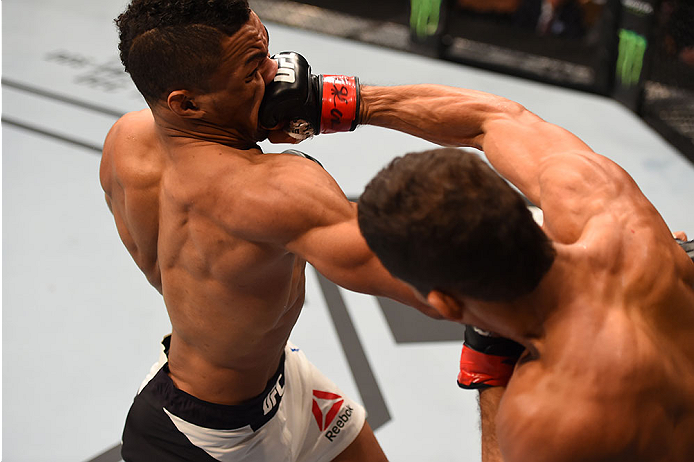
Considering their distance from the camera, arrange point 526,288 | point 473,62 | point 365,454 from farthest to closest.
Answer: point 473,62, point 365,454, point 526,288

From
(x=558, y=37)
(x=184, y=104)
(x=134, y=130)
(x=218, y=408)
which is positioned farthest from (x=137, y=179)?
(x=558, y=37)

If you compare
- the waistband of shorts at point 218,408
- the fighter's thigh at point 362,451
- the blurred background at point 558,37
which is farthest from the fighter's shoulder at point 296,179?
the blurred background at point 558,37

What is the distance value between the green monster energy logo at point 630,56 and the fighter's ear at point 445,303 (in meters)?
4.45

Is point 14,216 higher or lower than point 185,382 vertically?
lower

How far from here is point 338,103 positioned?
1794 mm

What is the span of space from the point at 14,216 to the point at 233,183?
2741 millimetres

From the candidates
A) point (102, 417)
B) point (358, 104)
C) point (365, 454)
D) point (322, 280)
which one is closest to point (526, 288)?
point (358, 104)

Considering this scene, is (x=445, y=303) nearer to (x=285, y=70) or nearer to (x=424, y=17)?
(x=285, y=70)

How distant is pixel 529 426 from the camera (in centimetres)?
120

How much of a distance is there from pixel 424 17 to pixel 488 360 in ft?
16.7

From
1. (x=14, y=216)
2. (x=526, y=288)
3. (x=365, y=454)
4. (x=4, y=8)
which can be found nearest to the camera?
(x=526, y=288)

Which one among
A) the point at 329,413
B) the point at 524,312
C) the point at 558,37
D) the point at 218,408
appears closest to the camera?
the point at 524,312

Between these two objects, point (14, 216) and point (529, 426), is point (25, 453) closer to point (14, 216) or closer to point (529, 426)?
point (14, 216)

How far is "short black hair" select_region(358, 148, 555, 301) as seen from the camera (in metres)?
1.11
